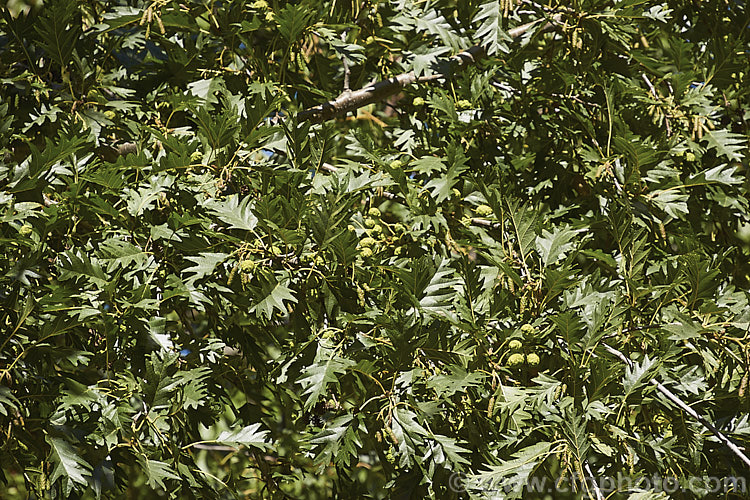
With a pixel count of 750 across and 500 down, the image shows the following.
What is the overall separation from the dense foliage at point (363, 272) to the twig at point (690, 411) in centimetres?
1


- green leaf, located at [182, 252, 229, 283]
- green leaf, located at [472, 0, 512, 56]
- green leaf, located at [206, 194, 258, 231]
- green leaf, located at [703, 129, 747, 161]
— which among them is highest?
green leaf, located at [472, 0, 512, 56]

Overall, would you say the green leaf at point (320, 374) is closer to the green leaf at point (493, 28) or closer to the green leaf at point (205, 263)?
the green leaf at point (205, 263)

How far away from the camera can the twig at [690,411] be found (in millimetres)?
1770

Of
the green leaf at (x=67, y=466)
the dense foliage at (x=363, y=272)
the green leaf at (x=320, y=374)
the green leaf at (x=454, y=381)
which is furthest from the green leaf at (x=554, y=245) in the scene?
the green leaf at (x=67, y=466)

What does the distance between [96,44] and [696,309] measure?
6.41 feet

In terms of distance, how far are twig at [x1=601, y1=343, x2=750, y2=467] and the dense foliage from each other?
1 cm

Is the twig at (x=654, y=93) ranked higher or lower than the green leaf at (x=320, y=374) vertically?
higher

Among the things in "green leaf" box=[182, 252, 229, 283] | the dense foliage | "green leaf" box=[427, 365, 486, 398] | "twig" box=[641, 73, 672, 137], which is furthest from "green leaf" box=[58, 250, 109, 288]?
"twig" box=[641, 73, 672, 137]

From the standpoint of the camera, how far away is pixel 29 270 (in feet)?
5.70

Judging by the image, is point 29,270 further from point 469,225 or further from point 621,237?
point 621,237

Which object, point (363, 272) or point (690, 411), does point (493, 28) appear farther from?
point (690, 411)

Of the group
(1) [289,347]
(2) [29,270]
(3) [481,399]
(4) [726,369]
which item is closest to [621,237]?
(4) [726,369]

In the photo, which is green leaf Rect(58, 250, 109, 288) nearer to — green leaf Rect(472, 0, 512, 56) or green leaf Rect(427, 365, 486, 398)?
green leaf Rect(427, 365, 486, 398)

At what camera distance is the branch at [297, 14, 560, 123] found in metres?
2.56
